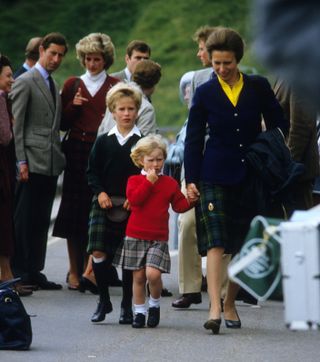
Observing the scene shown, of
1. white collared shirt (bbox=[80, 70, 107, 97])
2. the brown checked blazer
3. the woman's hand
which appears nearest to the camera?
the woman's hand

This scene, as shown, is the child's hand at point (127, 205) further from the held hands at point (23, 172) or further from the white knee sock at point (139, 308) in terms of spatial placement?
the held hands at point (23, 172)

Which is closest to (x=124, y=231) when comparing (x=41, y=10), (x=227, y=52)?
(x=227, y=52)

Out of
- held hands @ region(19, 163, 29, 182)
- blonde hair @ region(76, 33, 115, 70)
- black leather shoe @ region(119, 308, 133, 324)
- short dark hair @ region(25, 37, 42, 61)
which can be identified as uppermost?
short dark hair @ region(25, 37, 42, 61)

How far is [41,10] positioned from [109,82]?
3871 centimetres

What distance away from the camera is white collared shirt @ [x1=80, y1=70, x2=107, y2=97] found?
36.1 feet

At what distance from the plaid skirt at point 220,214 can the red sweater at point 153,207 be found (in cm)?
16

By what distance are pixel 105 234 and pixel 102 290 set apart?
367mm

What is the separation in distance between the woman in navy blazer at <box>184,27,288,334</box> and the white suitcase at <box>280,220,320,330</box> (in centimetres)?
532

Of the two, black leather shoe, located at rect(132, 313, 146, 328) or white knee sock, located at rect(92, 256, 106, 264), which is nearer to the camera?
black leather shoe, located at rect(132, 313, 146, 328)

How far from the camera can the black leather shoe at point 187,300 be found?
9.95 metres

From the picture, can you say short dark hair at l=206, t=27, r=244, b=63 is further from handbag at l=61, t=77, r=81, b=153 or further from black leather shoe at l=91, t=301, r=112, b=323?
handbag at l=61, t=77, r=81, b=153

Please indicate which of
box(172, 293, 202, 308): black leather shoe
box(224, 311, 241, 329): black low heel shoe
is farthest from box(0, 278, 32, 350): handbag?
box(172, 293, 202, 308): black leather shoe

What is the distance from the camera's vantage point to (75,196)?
1116cm

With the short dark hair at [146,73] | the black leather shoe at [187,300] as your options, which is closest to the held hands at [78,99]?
the short dark hair at [146,73]
